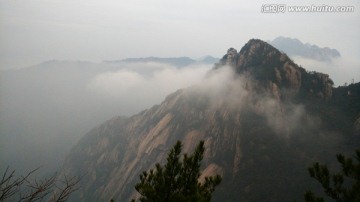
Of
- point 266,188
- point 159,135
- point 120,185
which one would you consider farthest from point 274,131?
point 120,185

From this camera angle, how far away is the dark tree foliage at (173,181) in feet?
50.0

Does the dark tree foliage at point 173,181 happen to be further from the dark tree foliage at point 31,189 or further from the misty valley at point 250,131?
the misty valley at point 250,131

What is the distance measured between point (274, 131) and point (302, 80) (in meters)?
27.3

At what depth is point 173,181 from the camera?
52.1 feet

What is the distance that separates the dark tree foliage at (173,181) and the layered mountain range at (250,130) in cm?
7080

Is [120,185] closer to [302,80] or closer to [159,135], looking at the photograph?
[159,135]

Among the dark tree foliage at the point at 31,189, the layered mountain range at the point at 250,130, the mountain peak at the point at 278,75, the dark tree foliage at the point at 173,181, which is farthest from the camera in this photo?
the mountain peak at the point at 278,75

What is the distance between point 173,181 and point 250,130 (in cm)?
9121

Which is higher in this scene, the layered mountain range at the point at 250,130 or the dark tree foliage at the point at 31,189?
the dark tree foliage at the point at 31,189

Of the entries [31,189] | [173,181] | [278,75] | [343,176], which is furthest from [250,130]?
[31,189]

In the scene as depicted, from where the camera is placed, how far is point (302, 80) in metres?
120

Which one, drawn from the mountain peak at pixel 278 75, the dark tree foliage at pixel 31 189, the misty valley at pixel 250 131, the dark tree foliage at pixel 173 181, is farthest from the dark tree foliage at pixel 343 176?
the mountain peak at pixel 278 75

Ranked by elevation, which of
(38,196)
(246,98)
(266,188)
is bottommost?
(266,188)

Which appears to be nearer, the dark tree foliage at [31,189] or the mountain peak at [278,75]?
the dark tree foliage at [31,189]
